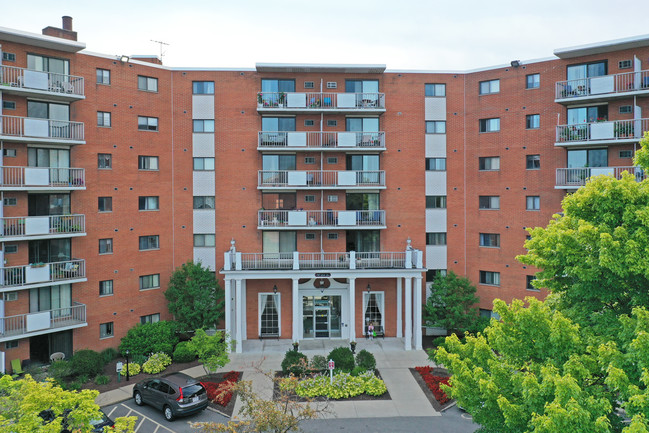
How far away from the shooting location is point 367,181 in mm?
28406

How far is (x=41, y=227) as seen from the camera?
22219 mm

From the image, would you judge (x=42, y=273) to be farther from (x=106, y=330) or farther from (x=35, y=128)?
(x=35, y=128)

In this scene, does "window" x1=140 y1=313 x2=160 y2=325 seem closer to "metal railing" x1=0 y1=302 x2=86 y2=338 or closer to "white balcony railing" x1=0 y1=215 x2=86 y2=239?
"metal railing" x1=0 y1=302 x2=86 y2=338

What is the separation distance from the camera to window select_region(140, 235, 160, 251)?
26859 mm

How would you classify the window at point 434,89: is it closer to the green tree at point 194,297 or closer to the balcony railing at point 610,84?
the balcony railing at point 610,84

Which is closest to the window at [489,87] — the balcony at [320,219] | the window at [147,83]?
the balcony at [320,219]

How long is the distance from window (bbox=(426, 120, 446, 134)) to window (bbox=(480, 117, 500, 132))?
7.63 feet

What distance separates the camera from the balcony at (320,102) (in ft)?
90.4

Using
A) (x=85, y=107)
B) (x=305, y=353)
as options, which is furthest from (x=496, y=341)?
(x=85, y=107)

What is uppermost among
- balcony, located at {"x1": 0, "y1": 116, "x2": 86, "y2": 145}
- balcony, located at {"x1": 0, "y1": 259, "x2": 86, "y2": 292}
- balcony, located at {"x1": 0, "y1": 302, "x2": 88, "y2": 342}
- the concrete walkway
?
balcony, located at {"x1": 0, "y1": 116, "x2": 86, "y2": 145}

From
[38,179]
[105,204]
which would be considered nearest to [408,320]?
[105,204]

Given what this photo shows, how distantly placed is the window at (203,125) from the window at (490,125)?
1694 cm

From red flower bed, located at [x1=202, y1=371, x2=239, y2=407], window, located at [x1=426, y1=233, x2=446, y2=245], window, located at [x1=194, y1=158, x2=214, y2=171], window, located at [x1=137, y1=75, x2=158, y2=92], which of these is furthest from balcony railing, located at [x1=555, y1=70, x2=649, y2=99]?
window, located at [x1=137, y1=75, x2=158, y2=92]

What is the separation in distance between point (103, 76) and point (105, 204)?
23.4ft
